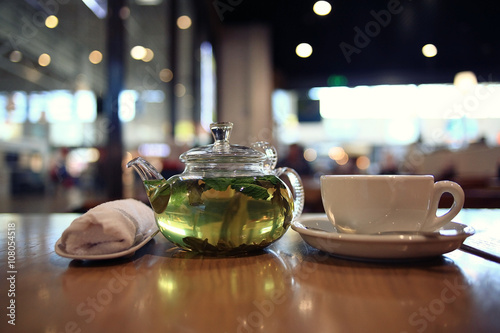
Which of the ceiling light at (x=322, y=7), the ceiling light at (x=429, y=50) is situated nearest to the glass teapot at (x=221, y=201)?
the ceiling light at (x=322, y=7)

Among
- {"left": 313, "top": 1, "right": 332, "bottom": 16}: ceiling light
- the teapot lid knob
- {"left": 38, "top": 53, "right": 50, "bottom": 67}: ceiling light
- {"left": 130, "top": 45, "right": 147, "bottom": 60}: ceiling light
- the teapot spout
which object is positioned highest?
{"left": 313, "top": 1, "right": 332, "bottom": 16}: ceiling light

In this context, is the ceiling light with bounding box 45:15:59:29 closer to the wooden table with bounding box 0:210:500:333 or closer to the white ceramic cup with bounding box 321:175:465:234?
the wooden table with bounding box 0:210:500:333

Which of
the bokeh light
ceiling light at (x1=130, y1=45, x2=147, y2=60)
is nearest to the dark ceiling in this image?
the bokeh light

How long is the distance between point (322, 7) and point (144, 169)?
15.4 feet

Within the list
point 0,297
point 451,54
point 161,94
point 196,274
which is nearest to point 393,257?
point 196,274

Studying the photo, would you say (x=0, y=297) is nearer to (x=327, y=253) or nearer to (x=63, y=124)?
(x=327, y=253)

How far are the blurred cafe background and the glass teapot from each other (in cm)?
119

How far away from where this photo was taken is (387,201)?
499 mm

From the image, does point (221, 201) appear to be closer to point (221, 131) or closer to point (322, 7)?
point (221, 131)

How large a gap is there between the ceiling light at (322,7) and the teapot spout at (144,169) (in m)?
4.65

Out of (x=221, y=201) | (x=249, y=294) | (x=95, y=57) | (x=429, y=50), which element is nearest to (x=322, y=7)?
(x=429, y=50)

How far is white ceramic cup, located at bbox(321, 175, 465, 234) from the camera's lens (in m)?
0.50

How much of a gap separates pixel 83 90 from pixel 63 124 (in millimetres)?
280

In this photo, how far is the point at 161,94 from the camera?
4465mm
